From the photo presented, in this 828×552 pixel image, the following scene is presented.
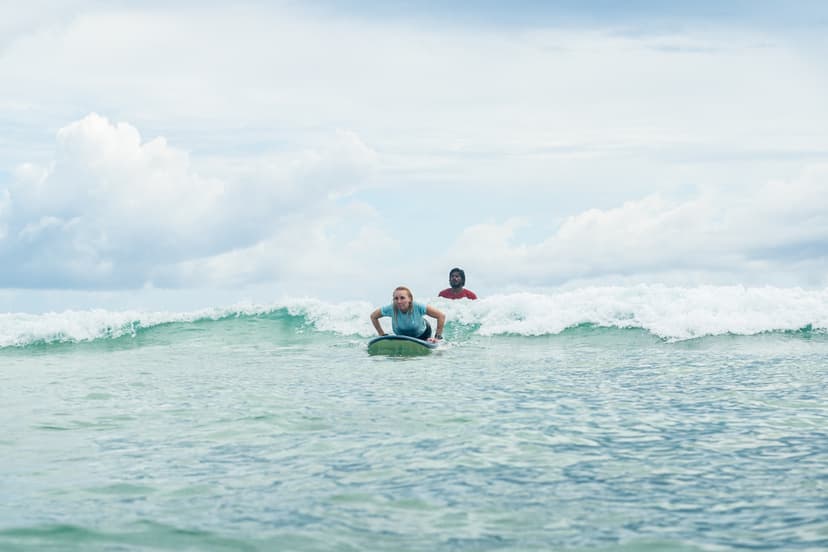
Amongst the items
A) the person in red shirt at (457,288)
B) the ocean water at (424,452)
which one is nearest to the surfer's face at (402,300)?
the ocean water at (424,452)

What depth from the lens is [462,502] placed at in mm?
5758

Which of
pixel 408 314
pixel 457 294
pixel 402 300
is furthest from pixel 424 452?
pixel 457 294

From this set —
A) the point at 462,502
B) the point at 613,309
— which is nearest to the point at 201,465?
the point at 462,502

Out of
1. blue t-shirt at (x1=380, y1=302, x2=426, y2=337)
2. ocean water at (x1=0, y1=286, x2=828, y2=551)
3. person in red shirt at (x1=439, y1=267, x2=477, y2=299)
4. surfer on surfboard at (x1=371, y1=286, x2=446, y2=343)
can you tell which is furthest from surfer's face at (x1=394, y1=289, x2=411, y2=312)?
person in red shirt at (x1=439, y1=267, x2=477, y2=299)

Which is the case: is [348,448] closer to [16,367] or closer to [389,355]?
[389,355]

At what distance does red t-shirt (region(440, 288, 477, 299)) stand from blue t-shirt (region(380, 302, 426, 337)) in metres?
4.98

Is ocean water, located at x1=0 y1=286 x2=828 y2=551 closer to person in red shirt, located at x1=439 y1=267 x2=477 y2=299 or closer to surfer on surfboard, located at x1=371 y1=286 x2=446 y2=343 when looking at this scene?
surfer on surfboard, located at x1=371 y1=286 x2=446 y2=343

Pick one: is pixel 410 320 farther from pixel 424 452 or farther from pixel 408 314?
pixel 424 452

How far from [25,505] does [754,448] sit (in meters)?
5.92

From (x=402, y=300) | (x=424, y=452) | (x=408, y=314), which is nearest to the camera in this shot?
(x=424, y=452)

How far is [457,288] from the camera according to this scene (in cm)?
2192

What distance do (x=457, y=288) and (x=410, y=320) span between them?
5322 millimetres

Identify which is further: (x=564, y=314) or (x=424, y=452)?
(x=564, y=314)

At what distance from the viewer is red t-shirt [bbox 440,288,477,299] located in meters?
21.9
